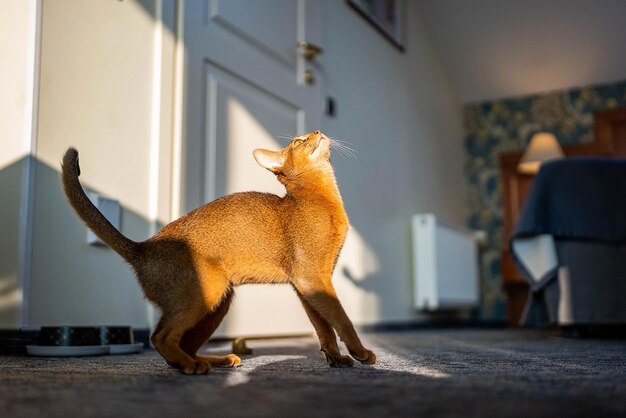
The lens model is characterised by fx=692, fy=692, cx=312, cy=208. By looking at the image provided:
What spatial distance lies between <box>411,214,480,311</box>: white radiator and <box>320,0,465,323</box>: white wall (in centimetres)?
7

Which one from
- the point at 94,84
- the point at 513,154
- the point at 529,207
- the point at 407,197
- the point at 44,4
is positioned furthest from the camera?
the point at 513,154

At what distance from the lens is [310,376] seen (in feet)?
3.96

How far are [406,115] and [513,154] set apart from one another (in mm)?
1158

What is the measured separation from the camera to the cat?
129 centimetres

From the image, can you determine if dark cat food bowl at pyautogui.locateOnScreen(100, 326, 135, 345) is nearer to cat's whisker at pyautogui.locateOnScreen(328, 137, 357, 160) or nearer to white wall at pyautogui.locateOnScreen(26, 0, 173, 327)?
white wall at pyautogui.locateOnScreen(26, 0, 173, 327)

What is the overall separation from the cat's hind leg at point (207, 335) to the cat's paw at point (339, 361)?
0.20 meters

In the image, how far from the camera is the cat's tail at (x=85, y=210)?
131 centimetres

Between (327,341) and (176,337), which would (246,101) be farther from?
(176,337)

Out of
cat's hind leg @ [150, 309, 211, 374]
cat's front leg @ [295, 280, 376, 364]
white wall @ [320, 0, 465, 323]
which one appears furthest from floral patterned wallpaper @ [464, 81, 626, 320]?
cat's hind leg @ [150, 309, 211, 374]

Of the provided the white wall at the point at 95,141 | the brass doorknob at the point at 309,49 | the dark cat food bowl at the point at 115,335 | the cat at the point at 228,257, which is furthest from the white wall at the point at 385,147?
the cat at the point at 228,257

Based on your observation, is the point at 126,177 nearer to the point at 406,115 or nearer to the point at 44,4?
A: the point at 44,4

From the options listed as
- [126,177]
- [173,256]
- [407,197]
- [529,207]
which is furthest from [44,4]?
[407,197]

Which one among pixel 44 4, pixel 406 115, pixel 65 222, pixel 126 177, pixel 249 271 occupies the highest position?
pixel 406 115

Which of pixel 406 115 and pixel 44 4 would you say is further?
pixel 406 115
